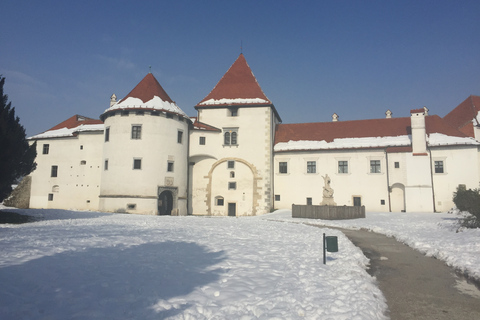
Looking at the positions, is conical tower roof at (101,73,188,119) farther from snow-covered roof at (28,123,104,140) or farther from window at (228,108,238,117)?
window at (228,108,238,117)

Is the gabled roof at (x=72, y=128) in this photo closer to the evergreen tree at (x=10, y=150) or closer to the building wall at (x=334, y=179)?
the evergreen tree at (x=10, y=150)

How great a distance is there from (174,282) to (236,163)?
25281 millimetres

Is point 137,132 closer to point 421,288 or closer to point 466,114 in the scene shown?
point 421,288

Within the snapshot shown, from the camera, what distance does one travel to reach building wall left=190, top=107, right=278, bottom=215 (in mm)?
31163

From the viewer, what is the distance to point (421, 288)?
23.0 ft

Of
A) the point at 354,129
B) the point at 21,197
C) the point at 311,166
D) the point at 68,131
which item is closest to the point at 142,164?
the point at 68,131

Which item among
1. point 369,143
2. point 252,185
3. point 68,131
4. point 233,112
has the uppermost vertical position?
point 233,112

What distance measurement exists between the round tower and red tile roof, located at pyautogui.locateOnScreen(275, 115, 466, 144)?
37.1ft

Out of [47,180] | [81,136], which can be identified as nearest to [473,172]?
[81,136]

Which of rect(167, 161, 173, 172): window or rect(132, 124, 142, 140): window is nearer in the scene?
rect(132, 124, 142, 140): window

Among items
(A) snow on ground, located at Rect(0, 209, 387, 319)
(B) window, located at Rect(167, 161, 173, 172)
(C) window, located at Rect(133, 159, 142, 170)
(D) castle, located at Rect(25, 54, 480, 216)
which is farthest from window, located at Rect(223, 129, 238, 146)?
(A) snow on ground, located at Rect(0, 209, 387, 319)

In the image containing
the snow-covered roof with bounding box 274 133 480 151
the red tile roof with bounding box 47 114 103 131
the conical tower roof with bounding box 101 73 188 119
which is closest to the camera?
the conical tower roof with bounding box 101 73 188 119

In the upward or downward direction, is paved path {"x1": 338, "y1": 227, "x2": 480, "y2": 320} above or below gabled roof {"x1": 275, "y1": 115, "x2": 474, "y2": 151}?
below

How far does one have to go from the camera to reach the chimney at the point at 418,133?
29.5 meters
